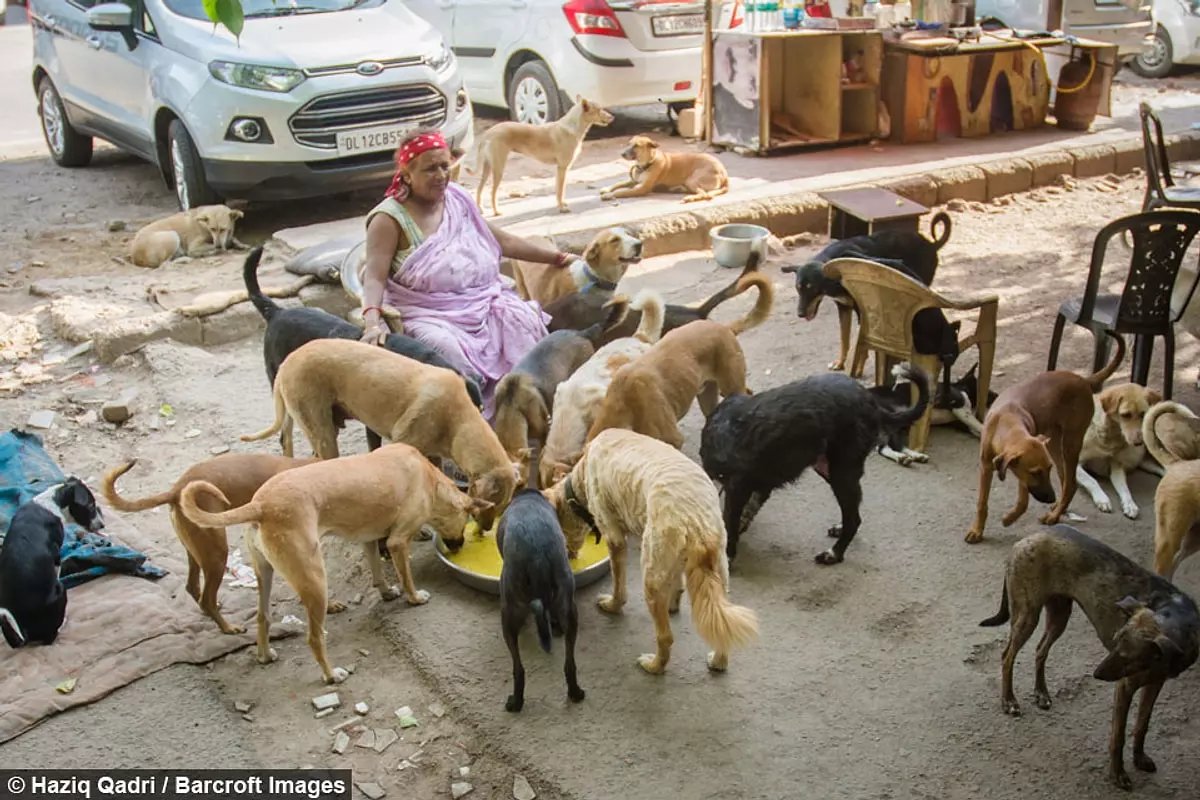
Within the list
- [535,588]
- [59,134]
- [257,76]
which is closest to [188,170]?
[257,76]

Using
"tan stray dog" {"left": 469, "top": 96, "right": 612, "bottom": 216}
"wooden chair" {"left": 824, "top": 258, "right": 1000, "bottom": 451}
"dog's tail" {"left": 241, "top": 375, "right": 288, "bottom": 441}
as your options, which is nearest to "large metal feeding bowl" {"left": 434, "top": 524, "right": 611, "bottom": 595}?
"dog's tail" {"left": 241, "top": 375, "right": 288, "bottom": 441}

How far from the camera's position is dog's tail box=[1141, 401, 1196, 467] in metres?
4.71

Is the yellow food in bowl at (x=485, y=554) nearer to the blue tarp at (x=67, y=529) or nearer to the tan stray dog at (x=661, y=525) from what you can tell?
the tan stray dog at (x=661, y=525)

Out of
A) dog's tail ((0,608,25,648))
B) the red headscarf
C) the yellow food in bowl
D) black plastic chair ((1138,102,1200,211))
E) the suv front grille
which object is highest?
the red headscarf

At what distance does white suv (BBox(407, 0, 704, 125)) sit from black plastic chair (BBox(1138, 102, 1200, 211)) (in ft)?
18.1

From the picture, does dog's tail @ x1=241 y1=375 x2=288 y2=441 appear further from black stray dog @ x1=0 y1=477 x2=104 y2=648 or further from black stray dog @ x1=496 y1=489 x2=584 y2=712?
black stray dog @ x1=496 y1=489 x2=584 y2=712

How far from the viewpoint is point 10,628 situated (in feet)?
13.8

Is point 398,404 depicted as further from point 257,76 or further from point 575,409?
point 257,76

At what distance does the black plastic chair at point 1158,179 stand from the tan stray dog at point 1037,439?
2606mm

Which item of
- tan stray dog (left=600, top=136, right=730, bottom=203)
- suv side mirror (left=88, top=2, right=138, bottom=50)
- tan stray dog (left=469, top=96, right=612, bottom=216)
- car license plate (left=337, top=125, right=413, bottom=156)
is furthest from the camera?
tan stray dog (left=600, top=136, right=730, bottom=203)

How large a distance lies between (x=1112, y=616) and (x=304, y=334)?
12.8 feet

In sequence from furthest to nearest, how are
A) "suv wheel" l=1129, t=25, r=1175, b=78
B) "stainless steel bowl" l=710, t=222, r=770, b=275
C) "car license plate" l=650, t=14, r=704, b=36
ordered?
"suv wheel" l=1129, t=25, r=1175, b=78 → "car license plate" l=650, t=14, r=704, b=36 → "stainless steel bowl" l=710, t=222, r=770, b=275

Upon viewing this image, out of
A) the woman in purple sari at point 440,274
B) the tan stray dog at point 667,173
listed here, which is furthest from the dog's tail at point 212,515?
the tan stray dog at point 667,173

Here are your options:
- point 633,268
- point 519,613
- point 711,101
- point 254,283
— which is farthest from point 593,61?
point 519,613
